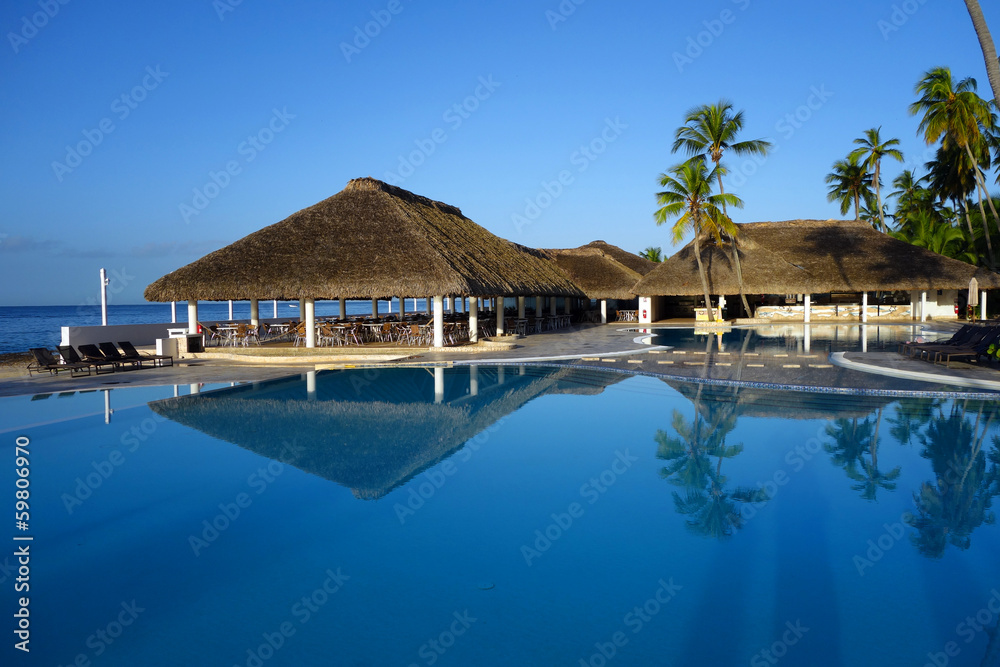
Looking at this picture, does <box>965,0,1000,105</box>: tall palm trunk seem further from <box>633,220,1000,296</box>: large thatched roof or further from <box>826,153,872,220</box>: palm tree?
<box>826,153,872,220</box>: palm tree

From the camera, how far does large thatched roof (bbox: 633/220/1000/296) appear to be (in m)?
25.6

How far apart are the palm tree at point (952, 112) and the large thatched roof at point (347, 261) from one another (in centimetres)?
1841

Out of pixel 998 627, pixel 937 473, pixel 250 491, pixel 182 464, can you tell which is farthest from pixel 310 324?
pixel 998 627

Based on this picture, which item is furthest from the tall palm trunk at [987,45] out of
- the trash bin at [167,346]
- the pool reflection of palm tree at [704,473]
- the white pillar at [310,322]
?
the trash bin at [167,346]

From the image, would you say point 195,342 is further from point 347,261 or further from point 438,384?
point 438,384

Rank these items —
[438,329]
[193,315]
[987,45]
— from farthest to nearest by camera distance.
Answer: [193,315], [438,329], [987,45]

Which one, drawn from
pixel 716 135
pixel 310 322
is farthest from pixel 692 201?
pixel 310 322

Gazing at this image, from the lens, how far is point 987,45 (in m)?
7.46

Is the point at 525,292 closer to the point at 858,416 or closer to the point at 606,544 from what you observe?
the point at 858,416

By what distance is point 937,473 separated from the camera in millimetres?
5816

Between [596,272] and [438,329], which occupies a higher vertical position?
[596,272]

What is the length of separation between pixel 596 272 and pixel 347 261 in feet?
55.3

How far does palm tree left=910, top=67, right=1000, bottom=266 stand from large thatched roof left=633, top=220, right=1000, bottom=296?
Answer: 155 inches

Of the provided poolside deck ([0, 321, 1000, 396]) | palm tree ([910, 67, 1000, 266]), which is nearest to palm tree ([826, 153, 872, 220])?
palm tree ([910, 67, 1000, 266])
